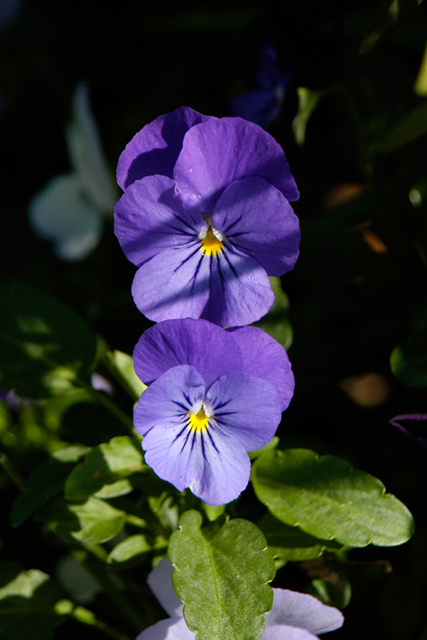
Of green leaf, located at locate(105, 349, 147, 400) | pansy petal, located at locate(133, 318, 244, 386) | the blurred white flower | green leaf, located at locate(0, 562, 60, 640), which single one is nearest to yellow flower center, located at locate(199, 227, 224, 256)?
pansy petal, located at locate(133, 318, 244, 386)

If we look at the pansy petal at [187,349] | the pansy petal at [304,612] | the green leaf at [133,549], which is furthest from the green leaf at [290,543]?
the pansy petal at [187,349]

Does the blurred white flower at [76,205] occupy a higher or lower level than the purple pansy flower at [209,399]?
higher

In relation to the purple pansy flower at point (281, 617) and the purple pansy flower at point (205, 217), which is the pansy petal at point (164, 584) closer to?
the purple pansy flower at point (281, 617)

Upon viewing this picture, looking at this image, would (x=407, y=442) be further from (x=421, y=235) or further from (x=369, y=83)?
(x=369, y=83)

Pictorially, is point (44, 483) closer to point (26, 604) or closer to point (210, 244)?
point (26, 604)

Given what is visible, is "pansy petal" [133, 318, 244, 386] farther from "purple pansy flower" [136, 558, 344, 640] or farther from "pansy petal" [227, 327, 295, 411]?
"purple pansy flower" [136, 558, 344, 640]

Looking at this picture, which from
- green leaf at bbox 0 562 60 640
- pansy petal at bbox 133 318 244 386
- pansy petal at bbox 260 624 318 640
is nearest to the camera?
pansy petal at bbox 133 318 244 386
